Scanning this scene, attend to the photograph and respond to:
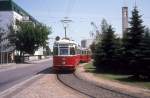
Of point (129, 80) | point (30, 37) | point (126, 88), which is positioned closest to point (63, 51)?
point (129, 80)

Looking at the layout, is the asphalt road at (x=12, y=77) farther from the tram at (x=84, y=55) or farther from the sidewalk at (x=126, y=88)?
the tram at (x=84, y=55)

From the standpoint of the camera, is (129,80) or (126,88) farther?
(129,80)

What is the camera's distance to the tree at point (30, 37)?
73.9 metres

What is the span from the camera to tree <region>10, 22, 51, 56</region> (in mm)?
73938

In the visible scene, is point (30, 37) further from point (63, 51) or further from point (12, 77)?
point (12, 77)

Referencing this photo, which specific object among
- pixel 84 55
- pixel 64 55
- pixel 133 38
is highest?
pixel 133 38

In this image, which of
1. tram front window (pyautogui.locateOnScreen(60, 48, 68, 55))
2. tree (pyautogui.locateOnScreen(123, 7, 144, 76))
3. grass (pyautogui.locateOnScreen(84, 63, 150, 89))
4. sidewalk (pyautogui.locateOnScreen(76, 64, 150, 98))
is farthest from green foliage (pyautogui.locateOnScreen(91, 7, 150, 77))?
sidewalk (pyautogui.locateOnScreen(76, 64, 150, 98))

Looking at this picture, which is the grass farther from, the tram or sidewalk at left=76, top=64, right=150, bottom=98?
the tram

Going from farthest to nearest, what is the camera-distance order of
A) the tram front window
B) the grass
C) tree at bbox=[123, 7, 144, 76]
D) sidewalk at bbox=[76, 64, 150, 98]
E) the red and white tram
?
the tram front window
the red and white tram
tree at bbox=[123, 7, 144, 76]
the grass
sidewalk at bbox=[76, 64, 150, 98]

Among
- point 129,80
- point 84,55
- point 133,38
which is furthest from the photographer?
point 84,55

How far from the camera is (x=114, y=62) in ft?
120

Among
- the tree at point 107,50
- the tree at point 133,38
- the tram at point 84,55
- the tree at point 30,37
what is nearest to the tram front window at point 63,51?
the tree at point 107,50

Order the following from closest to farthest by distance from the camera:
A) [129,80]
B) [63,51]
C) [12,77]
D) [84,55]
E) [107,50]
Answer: [129,80] → [12,77] → [63,51] → [107,50] → [84,55]

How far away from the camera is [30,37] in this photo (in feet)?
242
